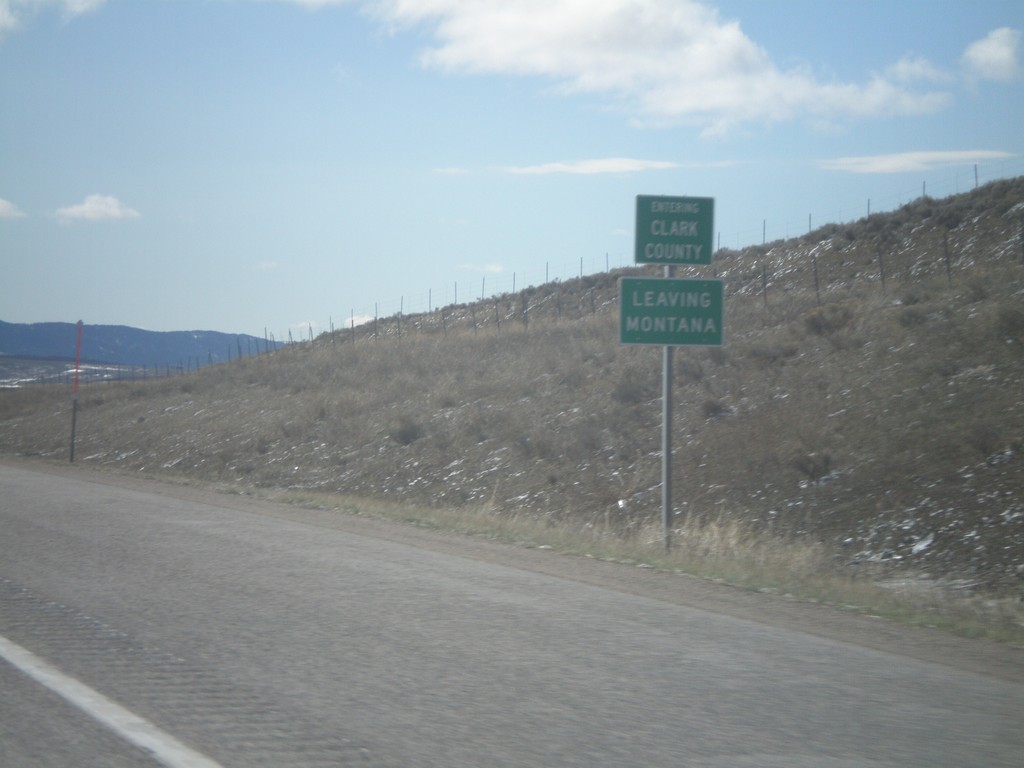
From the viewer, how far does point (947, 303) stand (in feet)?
90.0

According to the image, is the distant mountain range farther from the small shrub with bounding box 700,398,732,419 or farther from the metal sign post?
the metal sign post

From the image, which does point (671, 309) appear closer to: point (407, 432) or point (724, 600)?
point (724, 600)

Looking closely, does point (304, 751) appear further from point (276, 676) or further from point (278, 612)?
point (278, 612)

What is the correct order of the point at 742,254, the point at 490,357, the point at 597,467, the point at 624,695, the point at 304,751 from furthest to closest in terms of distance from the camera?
the point at 742,254 → the point at 490,357 → the point at 597,467 → the point at 624,695 → the point at 304,751

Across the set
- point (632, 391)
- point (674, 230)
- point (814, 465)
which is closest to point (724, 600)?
point (674, 230)

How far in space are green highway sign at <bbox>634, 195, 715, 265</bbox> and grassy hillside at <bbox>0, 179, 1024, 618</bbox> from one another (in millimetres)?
4105

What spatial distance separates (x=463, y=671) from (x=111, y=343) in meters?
150

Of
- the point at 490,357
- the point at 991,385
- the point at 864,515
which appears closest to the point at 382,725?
the point at 864,515

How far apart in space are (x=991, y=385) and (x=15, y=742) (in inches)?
809

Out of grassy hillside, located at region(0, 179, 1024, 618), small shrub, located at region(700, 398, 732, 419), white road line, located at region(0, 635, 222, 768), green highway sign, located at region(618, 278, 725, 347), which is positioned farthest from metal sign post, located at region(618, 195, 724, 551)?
small shrub, located at region(700, 398, 732, 419)

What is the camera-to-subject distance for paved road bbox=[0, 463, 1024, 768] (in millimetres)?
5160

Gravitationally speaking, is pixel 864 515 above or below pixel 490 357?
below

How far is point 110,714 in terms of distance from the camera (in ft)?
18.3

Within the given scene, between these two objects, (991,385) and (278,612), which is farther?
(991,385)
